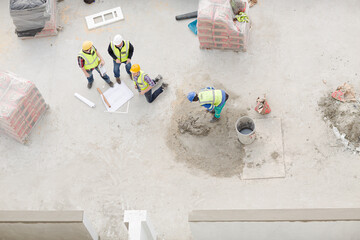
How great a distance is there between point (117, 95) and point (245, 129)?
359cm

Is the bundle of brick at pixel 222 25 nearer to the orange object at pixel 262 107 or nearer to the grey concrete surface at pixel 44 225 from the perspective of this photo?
the orange object at pixel 262 107

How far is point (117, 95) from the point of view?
44.9 ft

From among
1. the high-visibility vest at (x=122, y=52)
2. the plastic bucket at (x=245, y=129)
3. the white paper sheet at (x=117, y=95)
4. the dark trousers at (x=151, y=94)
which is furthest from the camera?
the white paper sheet at (x=117, y=95)

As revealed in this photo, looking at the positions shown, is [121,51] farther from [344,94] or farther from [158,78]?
[344,94]

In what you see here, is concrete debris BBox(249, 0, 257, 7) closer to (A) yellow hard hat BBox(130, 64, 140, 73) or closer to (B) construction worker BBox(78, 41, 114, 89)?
(A) yellow hard hat BBox(130, 64, 140, 73)

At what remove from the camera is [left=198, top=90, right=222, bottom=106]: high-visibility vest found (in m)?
11.8

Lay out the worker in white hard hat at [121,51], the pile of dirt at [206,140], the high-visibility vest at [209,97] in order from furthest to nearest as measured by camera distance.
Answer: the worker in white hard hat at [121,51] → the pile of dirt at [206,140] → the high-visibility vest at [209,97]

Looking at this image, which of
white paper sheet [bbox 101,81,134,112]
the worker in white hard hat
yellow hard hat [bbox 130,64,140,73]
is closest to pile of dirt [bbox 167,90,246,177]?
white paper sheet [bbox 101,81,134,112]

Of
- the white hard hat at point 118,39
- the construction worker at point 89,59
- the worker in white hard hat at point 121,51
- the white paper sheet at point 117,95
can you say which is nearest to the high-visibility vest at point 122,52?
the worker in white hard hat at point 121,51

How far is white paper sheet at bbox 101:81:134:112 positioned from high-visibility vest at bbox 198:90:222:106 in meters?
2.56

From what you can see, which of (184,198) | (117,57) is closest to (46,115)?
(117,57)

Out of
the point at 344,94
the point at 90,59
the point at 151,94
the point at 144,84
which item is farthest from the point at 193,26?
the point at 344,94

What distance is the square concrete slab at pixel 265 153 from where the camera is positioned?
1201cm

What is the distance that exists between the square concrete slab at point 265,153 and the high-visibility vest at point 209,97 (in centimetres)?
145
